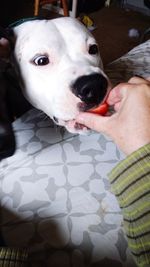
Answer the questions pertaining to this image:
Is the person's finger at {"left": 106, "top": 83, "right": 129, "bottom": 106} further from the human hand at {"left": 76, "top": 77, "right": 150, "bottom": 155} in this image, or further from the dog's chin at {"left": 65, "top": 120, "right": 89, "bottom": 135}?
the dog's chin at {"left": 65, "top": 120, "right": 89, "bottom": 135}

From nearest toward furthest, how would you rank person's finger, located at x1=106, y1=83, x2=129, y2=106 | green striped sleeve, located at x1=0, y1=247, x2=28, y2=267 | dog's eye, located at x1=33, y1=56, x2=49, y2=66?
green striped sleeve, located at x1=0, y1=247, x2=28, y2=267, person's finger, located at x1=106, y1=83, x2=129, y2=106, dog's eye, located at x1=33, y1=56, x2=49, y2=66

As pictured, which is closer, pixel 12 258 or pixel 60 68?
pixel 12 258

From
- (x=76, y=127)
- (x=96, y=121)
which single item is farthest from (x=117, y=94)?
(x=76, y=127)

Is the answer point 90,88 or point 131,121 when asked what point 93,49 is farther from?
point 131,121

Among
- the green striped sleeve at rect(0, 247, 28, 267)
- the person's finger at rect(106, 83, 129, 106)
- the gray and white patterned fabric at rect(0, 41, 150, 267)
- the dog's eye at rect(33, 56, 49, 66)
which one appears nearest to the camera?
the green striped sleeve at rect(0, 247, 28, 267)

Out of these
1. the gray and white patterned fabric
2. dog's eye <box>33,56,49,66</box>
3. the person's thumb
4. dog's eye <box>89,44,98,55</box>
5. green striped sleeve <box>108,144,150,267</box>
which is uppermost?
dog's eye <box>89,44,98,55</box>

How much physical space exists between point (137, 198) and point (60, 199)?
352mm

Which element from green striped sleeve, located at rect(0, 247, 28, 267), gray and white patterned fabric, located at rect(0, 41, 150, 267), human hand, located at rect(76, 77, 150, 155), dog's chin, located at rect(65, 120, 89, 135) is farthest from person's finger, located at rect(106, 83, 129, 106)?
green striped sleeve, located at rect(0, 247, 28, 267)

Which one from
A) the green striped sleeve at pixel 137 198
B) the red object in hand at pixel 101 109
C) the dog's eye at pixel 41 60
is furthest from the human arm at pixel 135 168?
the dog's eye at pixel 41 60

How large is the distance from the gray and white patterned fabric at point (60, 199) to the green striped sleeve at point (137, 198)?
209 millimetres

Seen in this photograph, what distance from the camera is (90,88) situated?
780mm

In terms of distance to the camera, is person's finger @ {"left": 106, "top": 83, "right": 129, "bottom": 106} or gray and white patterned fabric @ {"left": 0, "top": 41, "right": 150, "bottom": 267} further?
gray and white patterned fabric @ {"left": 0, "top": 41, "right": 150, "bottom": 267}

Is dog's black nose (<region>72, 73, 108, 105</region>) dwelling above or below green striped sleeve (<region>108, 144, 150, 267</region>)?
above

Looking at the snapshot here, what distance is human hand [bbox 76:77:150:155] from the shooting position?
549 millimetres
